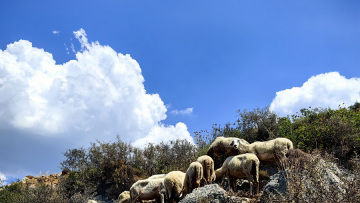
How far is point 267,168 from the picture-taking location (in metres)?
15.4

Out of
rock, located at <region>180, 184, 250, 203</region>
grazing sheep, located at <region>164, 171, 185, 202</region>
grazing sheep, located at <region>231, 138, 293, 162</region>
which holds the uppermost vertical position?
grazing sheep, located at <region>231, 138, 293, 162</region>

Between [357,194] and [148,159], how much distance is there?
59.6 ft

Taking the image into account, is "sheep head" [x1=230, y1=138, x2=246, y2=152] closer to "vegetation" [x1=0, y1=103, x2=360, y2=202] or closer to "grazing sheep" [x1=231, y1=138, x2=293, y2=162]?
"grazing sheep" [x1=231, y1=138, x2=293, y2=162]

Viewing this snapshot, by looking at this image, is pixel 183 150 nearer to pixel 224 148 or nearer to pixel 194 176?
pixel 224 148

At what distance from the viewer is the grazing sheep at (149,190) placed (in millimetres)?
13147

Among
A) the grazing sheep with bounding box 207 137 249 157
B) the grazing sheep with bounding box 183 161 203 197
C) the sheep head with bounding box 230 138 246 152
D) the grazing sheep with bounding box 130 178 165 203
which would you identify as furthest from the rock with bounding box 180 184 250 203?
the grazing sheep with bounding box 207 137 249 157

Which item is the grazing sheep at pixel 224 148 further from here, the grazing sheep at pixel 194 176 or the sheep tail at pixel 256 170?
the grazing sheep at pixel 194 176

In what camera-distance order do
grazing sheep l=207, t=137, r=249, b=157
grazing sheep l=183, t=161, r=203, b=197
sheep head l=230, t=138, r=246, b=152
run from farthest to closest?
grazing sheep l=207, t=137, r=249, b=157 < sheep head l=230, t=138, r=246, b=152 < grazing sheep l=183, t=161, r=203, b=197

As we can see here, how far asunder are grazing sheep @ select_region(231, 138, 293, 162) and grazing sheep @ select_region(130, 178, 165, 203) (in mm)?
4412

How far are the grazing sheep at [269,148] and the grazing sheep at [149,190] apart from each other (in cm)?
441

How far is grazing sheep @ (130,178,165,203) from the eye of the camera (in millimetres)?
13147

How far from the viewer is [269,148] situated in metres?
14.4

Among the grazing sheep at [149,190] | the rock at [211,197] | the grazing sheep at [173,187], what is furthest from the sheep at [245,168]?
the grazing sheep at [149,190]

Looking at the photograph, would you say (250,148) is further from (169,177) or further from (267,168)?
(169,177)
